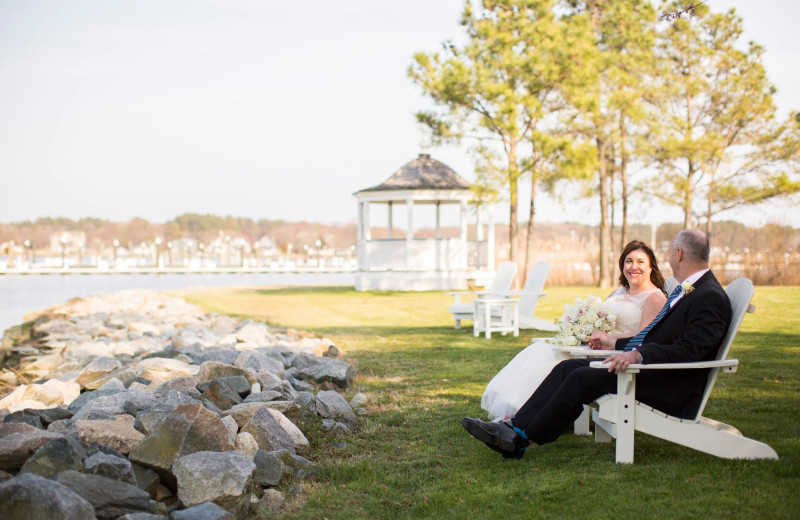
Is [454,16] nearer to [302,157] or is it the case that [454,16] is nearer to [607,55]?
[607,55]

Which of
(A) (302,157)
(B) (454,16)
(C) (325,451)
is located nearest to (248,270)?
(A) (302,157)

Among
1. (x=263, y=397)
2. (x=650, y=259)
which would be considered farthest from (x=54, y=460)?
(x=650, y=259)

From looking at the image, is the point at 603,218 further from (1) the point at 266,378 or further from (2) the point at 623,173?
(1) the point at 266,378

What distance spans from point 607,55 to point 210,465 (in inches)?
810

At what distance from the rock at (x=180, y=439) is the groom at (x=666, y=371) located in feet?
4.70

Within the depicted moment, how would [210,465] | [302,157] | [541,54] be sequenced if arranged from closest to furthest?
[210,465] < [541,54] < [302,157]

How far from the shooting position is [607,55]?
842 inches

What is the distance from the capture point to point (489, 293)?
36.9 ft

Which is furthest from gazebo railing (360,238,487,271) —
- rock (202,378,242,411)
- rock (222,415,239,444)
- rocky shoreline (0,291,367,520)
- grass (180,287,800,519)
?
rock (222,415,239,444)

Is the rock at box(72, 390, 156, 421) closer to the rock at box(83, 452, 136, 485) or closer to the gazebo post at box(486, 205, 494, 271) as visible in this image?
the rock at box(83, 452, 136, 485)

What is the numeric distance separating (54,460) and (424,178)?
68.6ft

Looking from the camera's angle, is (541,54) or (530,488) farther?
(541,54)

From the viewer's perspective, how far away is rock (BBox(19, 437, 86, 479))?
3258mm

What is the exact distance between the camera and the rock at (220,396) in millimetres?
5129
